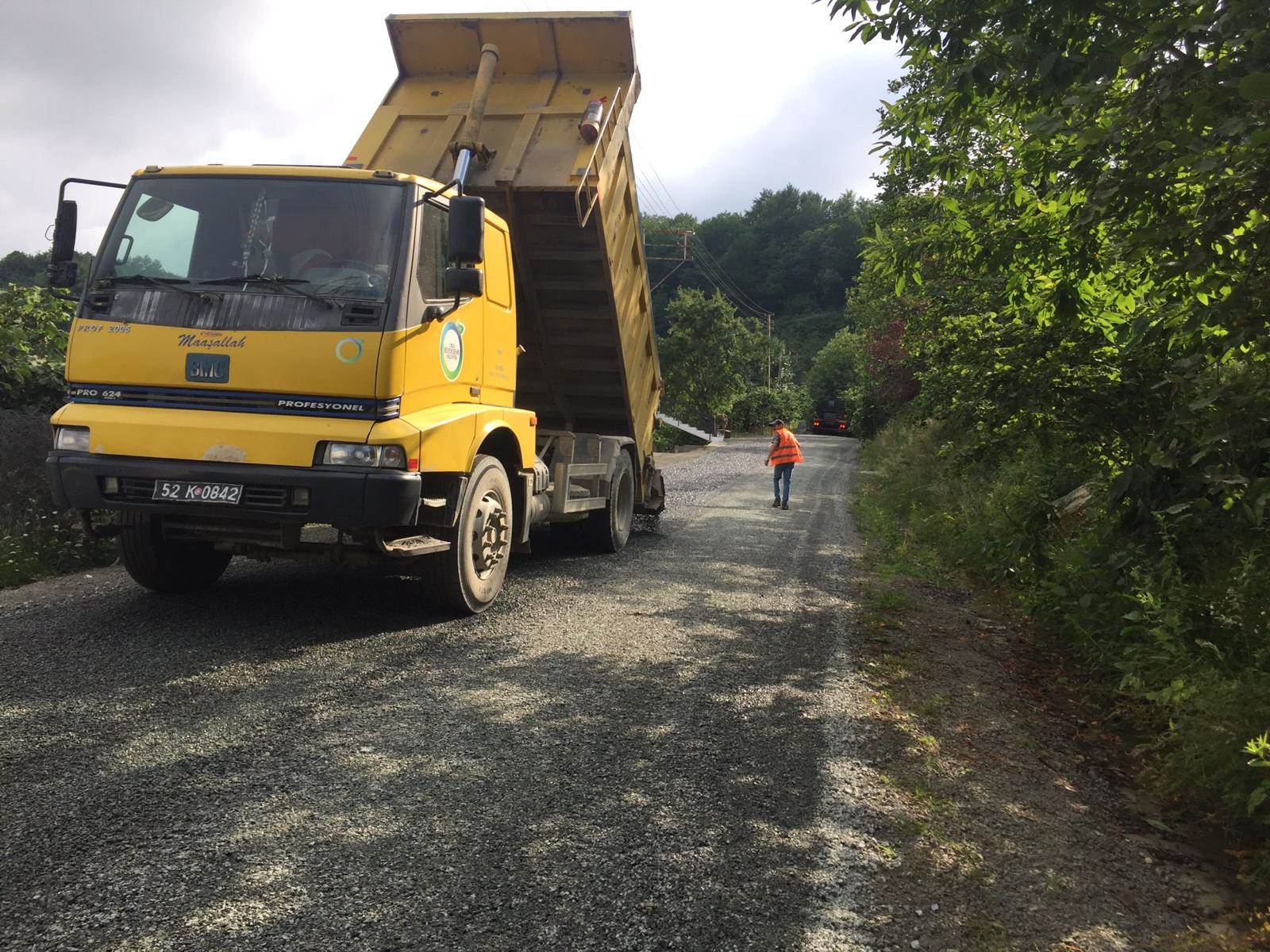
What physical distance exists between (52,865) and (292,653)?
6.89 feet

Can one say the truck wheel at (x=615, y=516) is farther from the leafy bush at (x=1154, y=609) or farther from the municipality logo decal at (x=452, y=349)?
the municipality logo decal at (x=452, y=349)

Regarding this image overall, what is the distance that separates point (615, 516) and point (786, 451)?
6.03 meters

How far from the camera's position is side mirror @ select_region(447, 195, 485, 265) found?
482cm

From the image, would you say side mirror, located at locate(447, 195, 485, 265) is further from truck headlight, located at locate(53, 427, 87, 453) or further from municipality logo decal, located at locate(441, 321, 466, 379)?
truck headlight, located at locate(53, 427, 87, 453)

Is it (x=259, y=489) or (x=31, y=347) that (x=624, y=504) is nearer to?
(x=259, y=489)

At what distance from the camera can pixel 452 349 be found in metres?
5.21

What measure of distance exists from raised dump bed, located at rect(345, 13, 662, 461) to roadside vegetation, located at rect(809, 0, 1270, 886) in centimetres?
217

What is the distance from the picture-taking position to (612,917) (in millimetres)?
2389

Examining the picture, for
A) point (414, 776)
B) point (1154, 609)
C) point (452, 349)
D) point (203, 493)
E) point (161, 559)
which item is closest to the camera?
point (414, 776)

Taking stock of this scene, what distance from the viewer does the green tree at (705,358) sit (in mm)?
40375

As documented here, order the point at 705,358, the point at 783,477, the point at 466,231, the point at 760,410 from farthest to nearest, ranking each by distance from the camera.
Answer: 1. the point at 760,410
2. the point at 705,358
3. the point at 783,477
4. the point at 466,231

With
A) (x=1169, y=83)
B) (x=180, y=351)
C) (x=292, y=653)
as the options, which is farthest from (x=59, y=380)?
(x=1169, y=83)

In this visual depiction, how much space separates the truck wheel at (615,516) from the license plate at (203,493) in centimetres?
410

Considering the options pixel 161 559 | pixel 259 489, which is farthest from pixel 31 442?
pixel 259 489
